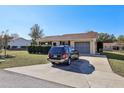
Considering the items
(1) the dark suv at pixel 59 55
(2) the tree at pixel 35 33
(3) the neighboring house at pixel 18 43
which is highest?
(2) the tree at pixel 35 33

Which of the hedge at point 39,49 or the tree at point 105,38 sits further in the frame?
the tree at point 105,38

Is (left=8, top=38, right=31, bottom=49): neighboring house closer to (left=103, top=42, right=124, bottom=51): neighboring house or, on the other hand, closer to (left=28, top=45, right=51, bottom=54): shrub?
(left=103, top=42, right=124, bottom=51): neighboring house

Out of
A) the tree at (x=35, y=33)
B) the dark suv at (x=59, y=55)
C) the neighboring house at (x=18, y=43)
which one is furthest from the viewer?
the tree at (x=35, y=33)

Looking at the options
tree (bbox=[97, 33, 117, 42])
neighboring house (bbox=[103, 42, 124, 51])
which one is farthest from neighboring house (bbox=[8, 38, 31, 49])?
neighboring house (bbox=[103, 42, 124, 51])

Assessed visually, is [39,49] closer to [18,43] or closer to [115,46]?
[18,43]


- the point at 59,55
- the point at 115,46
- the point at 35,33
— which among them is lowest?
the point at 59,55

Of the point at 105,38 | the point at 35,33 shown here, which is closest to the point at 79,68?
the point at 35,33

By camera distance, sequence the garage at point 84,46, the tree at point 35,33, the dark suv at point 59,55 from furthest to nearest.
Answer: the tree at point 35,33 < the garage at point 84,46 < the dark suv at point 59,55

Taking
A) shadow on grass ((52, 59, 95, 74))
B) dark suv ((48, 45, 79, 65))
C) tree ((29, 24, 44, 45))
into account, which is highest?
tree ((29, 24, 44, 45))

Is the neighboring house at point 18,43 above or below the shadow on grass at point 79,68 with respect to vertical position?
above

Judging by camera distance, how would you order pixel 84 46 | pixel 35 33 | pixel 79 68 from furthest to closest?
pixel 35 33, pixel 84 46, pixel 79 68

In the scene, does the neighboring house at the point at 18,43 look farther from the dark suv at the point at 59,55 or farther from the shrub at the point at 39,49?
the dark suv at the point at 59,55

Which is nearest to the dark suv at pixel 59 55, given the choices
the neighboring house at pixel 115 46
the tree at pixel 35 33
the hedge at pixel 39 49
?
the hedge at pixel 39 49
